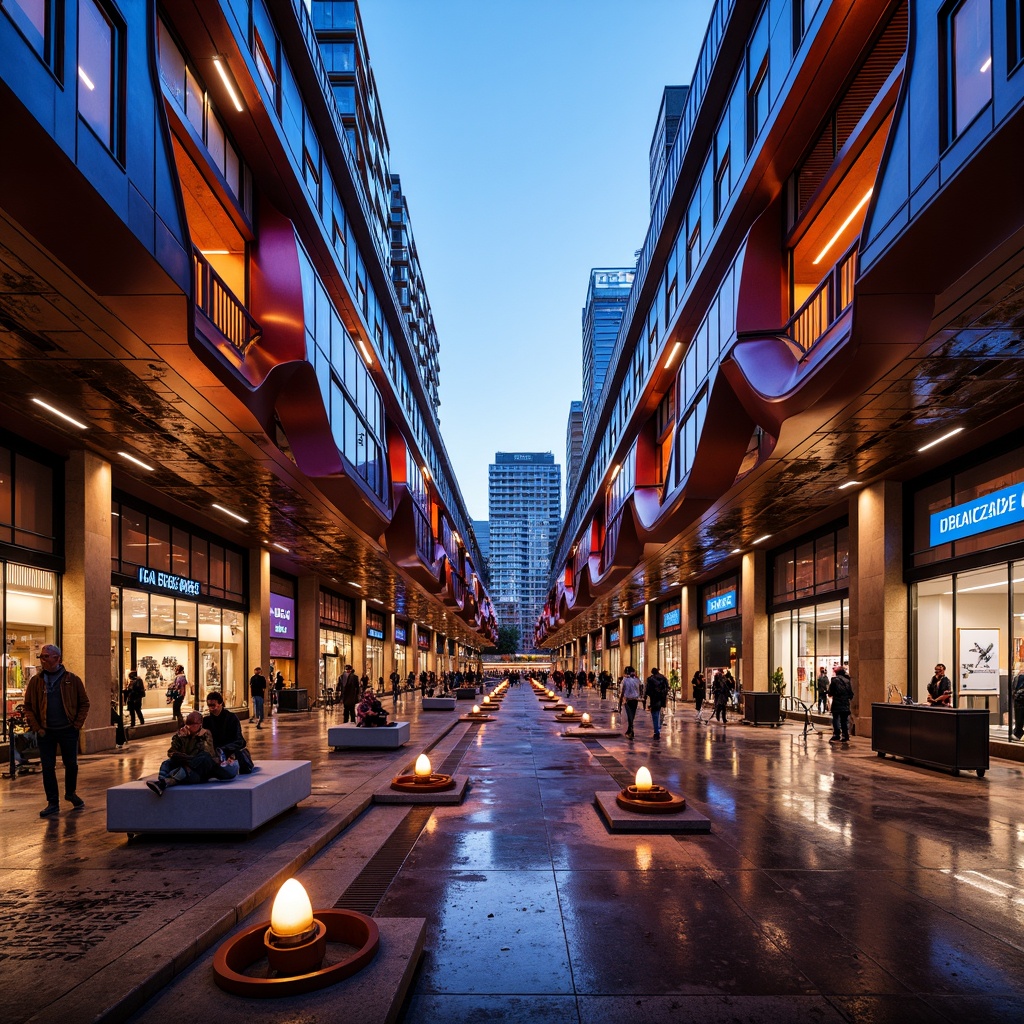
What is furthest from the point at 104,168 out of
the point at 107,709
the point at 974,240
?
the point at 107,709

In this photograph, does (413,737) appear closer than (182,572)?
Yes

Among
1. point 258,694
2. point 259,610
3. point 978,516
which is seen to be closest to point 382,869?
point 978,516

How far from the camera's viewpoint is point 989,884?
7273mm

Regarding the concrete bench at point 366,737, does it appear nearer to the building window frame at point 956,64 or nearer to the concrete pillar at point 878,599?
the concrete pillar at point 878,599

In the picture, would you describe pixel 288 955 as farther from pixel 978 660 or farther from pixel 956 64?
pixel 978 660

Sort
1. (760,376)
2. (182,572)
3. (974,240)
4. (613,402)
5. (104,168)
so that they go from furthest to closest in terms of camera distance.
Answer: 1. (613,402)
2. (182,572)
3. (760,376)
4. (974,240)
5. (104,168)

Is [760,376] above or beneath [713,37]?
beneath

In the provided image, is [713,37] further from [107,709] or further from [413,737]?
[107,709]

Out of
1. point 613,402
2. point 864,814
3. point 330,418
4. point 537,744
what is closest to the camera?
point 864,814

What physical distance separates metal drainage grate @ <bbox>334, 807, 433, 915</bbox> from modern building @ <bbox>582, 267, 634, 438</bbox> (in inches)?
3433

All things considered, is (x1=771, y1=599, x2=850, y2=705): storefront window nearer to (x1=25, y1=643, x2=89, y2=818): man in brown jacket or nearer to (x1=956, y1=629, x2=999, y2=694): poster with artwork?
(x1=956, y1=629, x2=999, y2=694): poster with artwork

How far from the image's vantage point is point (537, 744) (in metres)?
19.9

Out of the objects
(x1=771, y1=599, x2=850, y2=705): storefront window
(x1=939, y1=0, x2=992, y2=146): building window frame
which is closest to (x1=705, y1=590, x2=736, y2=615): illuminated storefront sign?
(x1=771, y1=599, x2=850, y2=705): storefront window

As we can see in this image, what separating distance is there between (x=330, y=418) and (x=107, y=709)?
804 centimetres
